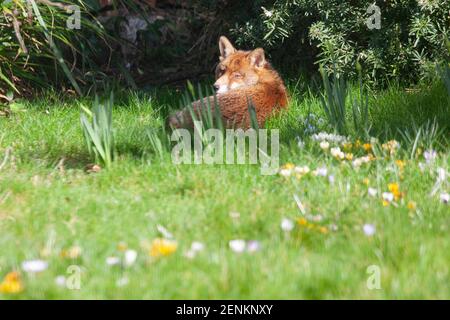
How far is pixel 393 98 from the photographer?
5.30m

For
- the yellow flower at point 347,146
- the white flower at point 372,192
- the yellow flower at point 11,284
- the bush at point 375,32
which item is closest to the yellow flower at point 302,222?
the white flower at point 372,192

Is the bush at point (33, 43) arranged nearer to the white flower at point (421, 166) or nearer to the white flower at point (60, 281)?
the white flower at point (421, 166)

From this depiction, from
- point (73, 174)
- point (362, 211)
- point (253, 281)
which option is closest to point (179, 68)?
point (73, 174)

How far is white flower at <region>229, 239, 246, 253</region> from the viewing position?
295 centimetres

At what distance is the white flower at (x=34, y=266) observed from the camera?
279 centimetres

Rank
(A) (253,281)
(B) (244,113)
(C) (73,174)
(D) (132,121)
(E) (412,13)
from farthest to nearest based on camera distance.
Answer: (E) (412,13)
(D) (132,121)
(B) (244,113)
(C) (73,174)
(A) (253,281)

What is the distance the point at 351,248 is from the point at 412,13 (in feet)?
10.4

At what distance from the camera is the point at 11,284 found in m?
2.70

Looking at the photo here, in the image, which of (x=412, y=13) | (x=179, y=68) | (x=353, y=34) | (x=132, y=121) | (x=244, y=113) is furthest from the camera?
(x=179, y=68)

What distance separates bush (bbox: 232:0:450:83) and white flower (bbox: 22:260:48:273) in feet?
11.0

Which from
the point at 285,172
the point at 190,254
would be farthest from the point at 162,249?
the point at 285,172

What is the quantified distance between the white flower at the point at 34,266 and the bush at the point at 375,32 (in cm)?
334

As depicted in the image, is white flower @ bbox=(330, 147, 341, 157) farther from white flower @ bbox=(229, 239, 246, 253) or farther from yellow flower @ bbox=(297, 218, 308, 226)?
white flower @ bbox=(229, 239, 246, 253)

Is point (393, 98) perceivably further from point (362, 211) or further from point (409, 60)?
point (362, 211)
